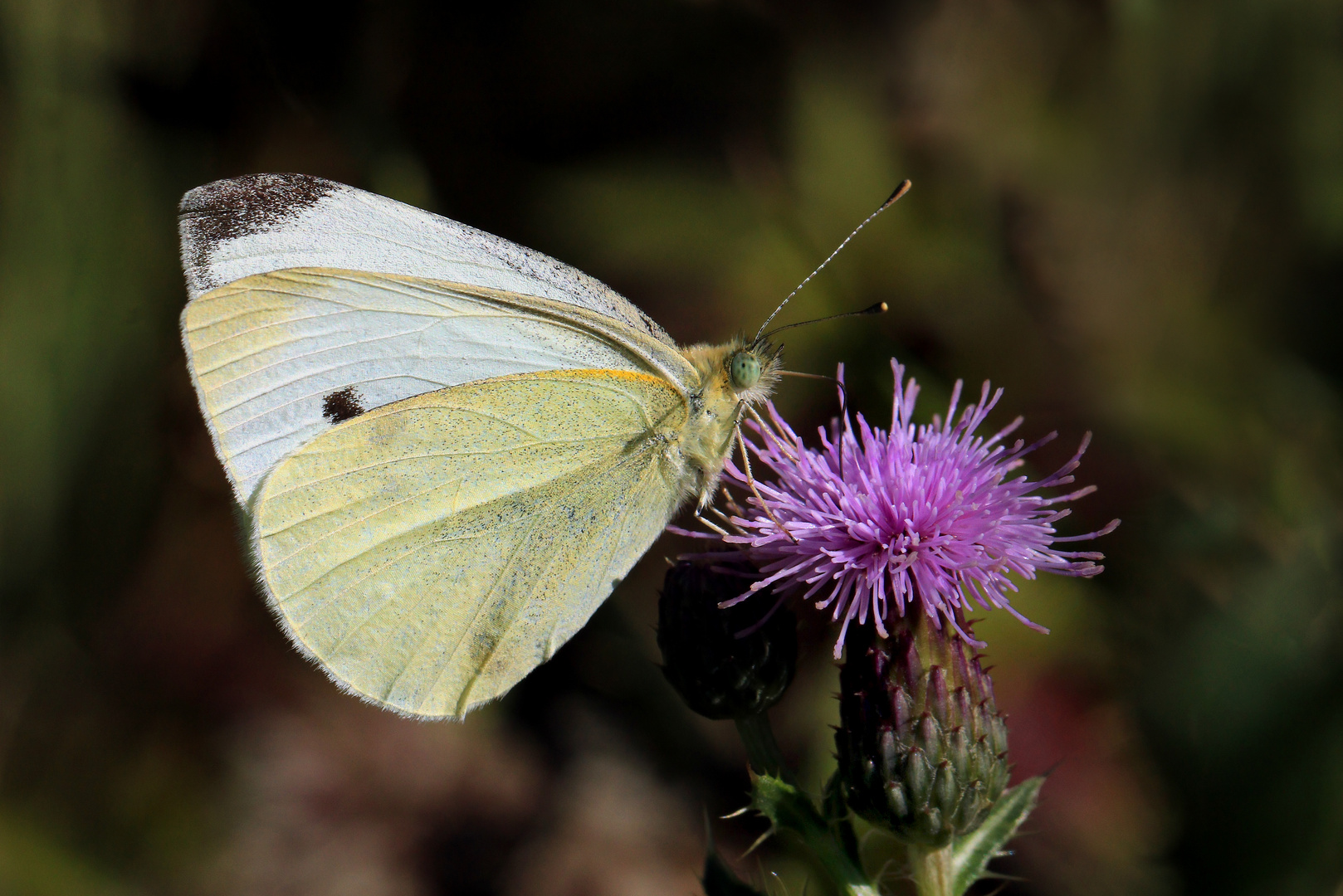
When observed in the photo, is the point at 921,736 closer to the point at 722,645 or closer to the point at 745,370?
the point at 722,645

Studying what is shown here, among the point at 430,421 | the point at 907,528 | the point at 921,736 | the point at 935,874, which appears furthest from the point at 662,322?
the point at 935,874

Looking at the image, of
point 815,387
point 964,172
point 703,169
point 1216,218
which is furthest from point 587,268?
point 1216,218

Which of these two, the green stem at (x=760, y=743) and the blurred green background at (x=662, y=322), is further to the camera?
the blurred green background at (x=662, y=322)

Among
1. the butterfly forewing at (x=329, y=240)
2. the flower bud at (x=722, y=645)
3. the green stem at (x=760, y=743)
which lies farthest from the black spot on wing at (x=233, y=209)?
the green stem at (x=760, y=743)

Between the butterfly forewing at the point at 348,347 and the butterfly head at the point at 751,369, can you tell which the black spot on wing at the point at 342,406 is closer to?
the butterfly forewing at the point at 348,347

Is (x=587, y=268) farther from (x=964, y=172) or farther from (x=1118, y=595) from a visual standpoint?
(x=1118, y=595)

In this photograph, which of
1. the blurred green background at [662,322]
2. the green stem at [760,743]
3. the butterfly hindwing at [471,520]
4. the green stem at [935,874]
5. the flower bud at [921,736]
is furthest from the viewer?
the blurred green background at [662,322]
